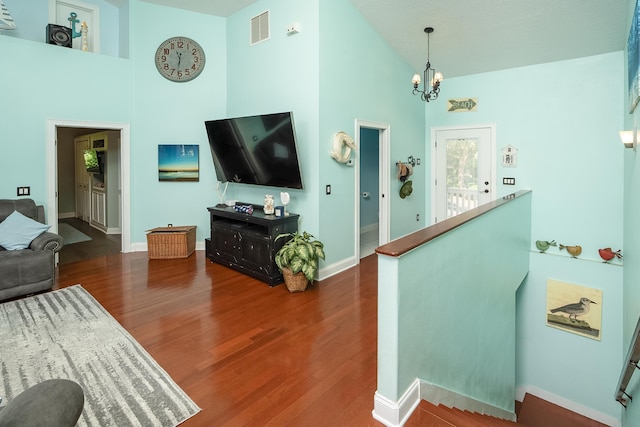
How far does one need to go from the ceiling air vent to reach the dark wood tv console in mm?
2301

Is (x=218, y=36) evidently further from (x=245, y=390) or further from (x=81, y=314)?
(x=245, y=390)

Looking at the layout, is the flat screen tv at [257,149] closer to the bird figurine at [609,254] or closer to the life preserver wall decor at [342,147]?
the life preserver wall decor at [342,147]

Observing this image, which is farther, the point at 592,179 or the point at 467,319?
the point at 592,179

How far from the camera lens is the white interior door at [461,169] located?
581cm

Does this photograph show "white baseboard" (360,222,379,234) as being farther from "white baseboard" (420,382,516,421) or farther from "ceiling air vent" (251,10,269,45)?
"white baseboard" (420,382,516,421)

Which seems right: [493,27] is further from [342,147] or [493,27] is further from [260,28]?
[260,28]

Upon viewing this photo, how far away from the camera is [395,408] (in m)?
1.95

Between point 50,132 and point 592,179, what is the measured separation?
7.25 m

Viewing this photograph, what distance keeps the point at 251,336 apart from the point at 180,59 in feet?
14.6

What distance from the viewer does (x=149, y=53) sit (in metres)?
5.31

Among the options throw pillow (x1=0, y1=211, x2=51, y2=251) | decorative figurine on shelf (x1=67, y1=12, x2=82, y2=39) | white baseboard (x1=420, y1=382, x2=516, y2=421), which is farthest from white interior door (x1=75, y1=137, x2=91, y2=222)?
white baseboard (x1=420, y1=382, x2=516, y2=421)

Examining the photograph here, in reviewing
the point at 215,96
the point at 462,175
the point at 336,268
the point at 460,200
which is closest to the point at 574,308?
the point at 460,200

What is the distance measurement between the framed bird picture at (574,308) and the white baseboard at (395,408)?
421cm

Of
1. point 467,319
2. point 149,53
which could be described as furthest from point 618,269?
point 149,53
